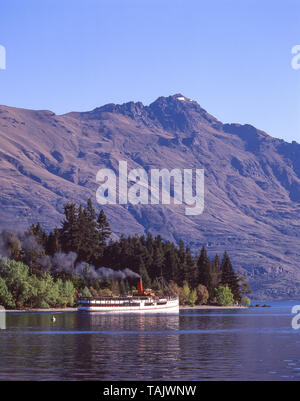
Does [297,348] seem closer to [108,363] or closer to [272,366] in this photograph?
[272,366]

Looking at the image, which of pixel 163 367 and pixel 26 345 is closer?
pixel 163 367

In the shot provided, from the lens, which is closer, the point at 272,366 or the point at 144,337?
the point at 272,366

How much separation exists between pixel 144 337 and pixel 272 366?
4617 cm

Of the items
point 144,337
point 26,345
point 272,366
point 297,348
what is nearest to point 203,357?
point 272,366
